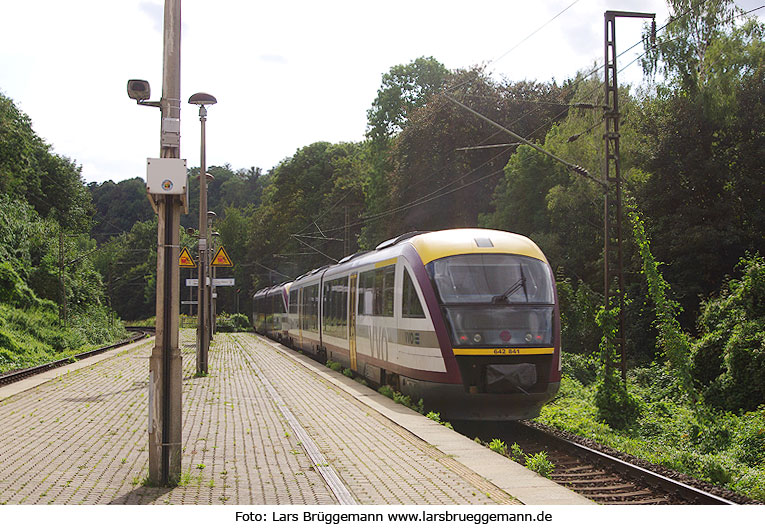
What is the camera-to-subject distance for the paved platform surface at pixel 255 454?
6.72 m

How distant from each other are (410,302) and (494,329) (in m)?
1.74

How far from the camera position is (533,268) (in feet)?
42.9

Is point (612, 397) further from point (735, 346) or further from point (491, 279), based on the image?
point (491, 279)

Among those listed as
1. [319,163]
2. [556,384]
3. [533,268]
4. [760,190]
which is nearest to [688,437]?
[556,384]

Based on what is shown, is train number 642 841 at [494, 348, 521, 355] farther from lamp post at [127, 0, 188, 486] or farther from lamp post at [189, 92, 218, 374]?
lamp post at [189, 92, 218, 374]

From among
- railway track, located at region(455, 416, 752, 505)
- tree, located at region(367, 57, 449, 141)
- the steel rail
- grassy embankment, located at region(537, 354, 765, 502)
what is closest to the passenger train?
railway track, located at region(455, 416, 752, 505)

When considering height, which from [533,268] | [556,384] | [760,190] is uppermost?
[760,190]

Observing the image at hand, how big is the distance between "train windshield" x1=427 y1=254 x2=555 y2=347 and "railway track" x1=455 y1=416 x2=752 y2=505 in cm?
167

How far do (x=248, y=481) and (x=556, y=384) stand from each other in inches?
264

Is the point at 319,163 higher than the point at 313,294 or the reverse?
higher

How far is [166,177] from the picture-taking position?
7.02 meters

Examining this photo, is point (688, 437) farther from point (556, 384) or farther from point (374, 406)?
point (374, 406)
